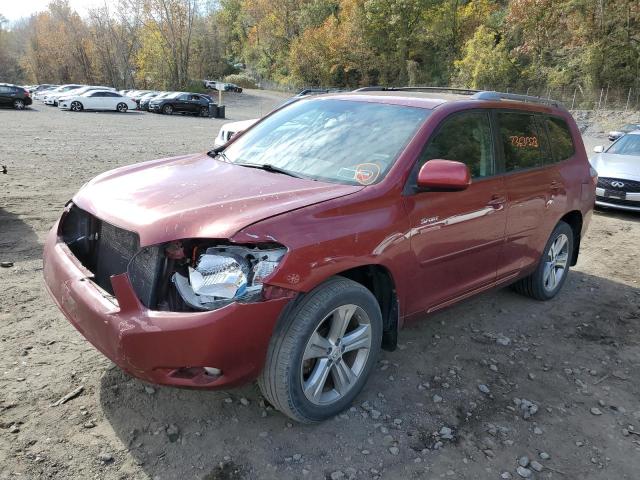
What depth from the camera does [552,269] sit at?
5.05 metres

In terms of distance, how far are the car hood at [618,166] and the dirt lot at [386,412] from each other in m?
5.26

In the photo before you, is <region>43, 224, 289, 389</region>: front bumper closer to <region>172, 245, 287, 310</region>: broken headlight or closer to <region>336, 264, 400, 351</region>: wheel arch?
<region>172, 245, 287, 310</region>: broken headlight

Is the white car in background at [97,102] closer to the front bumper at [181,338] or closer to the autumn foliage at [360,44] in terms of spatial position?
the autumn foliage at [360,44]

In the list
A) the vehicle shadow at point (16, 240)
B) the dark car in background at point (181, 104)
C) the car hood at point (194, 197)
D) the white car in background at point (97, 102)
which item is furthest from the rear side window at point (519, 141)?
the dark car in background at point (181, 104)

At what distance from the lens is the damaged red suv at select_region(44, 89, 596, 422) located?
2.52 metres

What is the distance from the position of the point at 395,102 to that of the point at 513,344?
209cm

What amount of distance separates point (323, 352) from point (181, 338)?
2.73 ft

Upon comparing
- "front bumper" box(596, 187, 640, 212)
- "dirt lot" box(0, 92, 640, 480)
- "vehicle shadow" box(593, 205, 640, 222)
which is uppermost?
"front bumper" box(596, 187, 640, 212)

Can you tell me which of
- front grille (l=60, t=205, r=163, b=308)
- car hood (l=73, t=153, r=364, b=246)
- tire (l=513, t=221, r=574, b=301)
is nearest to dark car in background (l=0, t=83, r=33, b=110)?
car hood (l=73, t=153, r=364, b=246)

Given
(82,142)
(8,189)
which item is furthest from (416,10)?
(8,189)

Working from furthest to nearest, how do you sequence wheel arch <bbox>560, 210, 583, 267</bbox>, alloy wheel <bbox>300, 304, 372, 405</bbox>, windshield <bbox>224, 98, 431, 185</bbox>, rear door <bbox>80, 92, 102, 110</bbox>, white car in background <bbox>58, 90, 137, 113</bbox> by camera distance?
rear door <bbox>80, 92, 102, 110</bbox> → white car in background <bbox>58, 90, 137, 113</bbox> → wheel arch <bbox>560, 210, 583, 267</bbox> → windshield <bbox>224, 98, 431, 185</bbox> → alloy wheel <bbox>300, 304, 372, 405</bbox>

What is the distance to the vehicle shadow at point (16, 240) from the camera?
519 centimetres

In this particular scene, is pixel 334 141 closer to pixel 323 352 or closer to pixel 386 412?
pixel 323 352

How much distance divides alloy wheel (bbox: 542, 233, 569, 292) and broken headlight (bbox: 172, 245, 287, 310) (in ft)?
10.9
